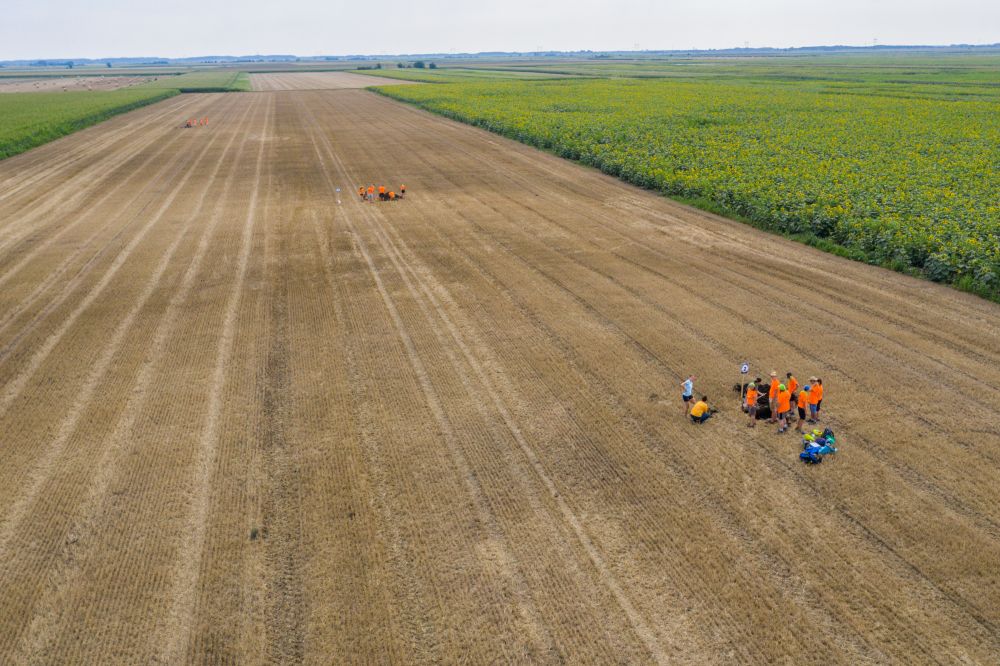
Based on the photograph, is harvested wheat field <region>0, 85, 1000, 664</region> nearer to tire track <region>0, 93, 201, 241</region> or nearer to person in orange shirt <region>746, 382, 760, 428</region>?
person in orange shirt <region>746, 382, 760, 428</region>

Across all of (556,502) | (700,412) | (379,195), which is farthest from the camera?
(379,195)

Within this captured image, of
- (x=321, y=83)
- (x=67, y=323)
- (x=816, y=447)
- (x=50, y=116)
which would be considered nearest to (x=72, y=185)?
(x=67, y=323)

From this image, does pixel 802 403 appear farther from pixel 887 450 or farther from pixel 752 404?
pixel 887 450

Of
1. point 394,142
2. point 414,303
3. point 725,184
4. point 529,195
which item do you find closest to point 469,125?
point 394,142

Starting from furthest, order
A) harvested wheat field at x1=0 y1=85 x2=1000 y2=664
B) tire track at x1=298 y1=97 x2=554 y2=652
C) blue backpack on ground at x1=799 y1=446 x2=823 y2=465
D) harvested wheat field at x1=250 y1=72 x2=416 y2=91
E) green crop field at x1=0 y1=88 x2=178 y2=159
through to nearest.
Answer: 1. harvested wheat field at x1=250 y1=72 x2=416 y2=91
2. green crop field at x1=0 y1=88 x2=178 y2=159
3. blue backpack on ground at x1=799 y1=446 x2=823 y2=465
4. tire track at x1=298 y1=97 x2=554 y2=652
5. harvested wheat field at x1=0 y1=85 x2=1000 y2=664

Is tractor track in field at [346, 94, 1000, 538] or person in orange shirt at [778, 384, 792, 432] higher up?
person in orange shirt at [778, 384, 792, 432]

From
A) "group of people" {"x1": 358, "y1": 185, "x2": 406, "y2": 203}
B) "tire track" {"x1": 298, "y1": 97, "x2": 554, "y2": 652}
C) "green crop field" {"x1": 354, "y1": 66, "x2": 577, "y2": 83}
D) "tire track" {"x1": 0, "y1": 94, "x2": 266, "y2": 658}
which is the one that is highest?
"tire track" {"x1": 0, "y1": 94, "x2": 266, "y2": 658}

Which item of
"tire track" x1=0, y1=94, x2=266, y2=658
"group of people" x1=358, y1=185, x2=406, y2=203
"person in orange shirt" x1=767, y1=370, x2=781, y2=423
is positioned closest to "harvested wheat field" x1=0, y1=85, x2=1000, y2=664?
"tire track" x1=0, y1=94, x2=266, y2=658

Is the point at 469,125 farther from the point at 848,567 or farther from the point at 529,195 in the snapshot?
the point at 848,567
